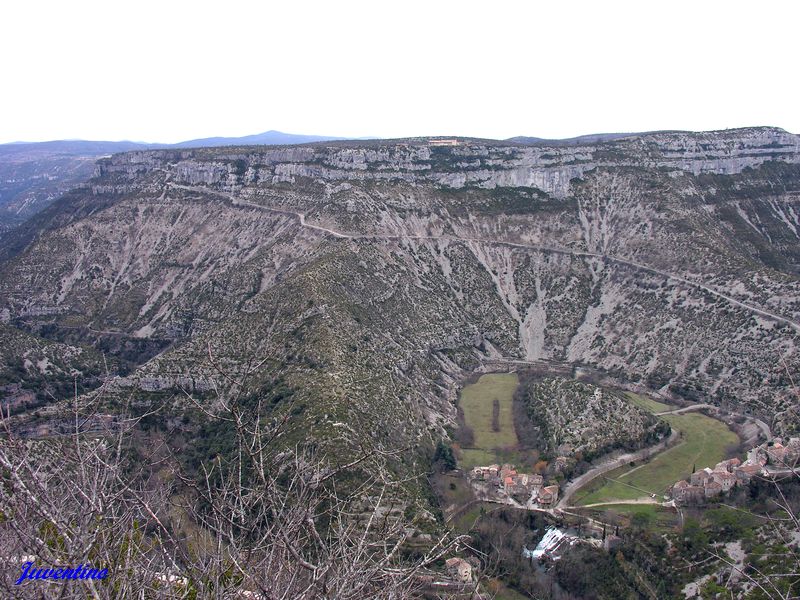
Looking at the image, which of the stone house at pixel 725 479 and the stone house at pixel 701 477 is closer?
the stone house at pixel 725 479

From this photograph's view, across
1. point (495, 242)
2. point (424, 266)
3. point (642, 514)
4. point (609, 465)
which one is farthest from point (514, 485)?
point (495, 242)

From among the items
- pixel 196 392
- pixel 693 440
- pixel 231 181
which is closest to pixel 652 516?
pixel 693 440

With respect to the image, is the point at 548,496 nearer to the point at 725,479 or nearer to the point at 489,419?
the point at 725,479

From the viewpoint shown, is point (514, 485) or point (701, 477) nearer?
point (701, 477)

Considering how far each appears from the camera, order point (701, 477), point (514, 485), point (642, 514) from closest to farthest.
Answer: point (642, 514)
point (701, 477)
point (514, 485)

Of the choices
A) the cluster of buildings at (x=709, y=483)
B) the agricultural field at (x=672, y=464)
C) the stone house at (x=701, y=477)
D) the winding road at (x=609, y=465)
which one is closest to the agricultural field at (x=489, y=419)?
the winding road at (x=609, y=465)

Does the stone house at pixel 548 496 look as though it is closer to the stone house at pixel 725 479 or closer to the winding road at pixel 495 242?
the stone house at pixel 725 479

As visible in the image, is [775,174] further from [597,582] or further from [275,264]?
[597,582]
